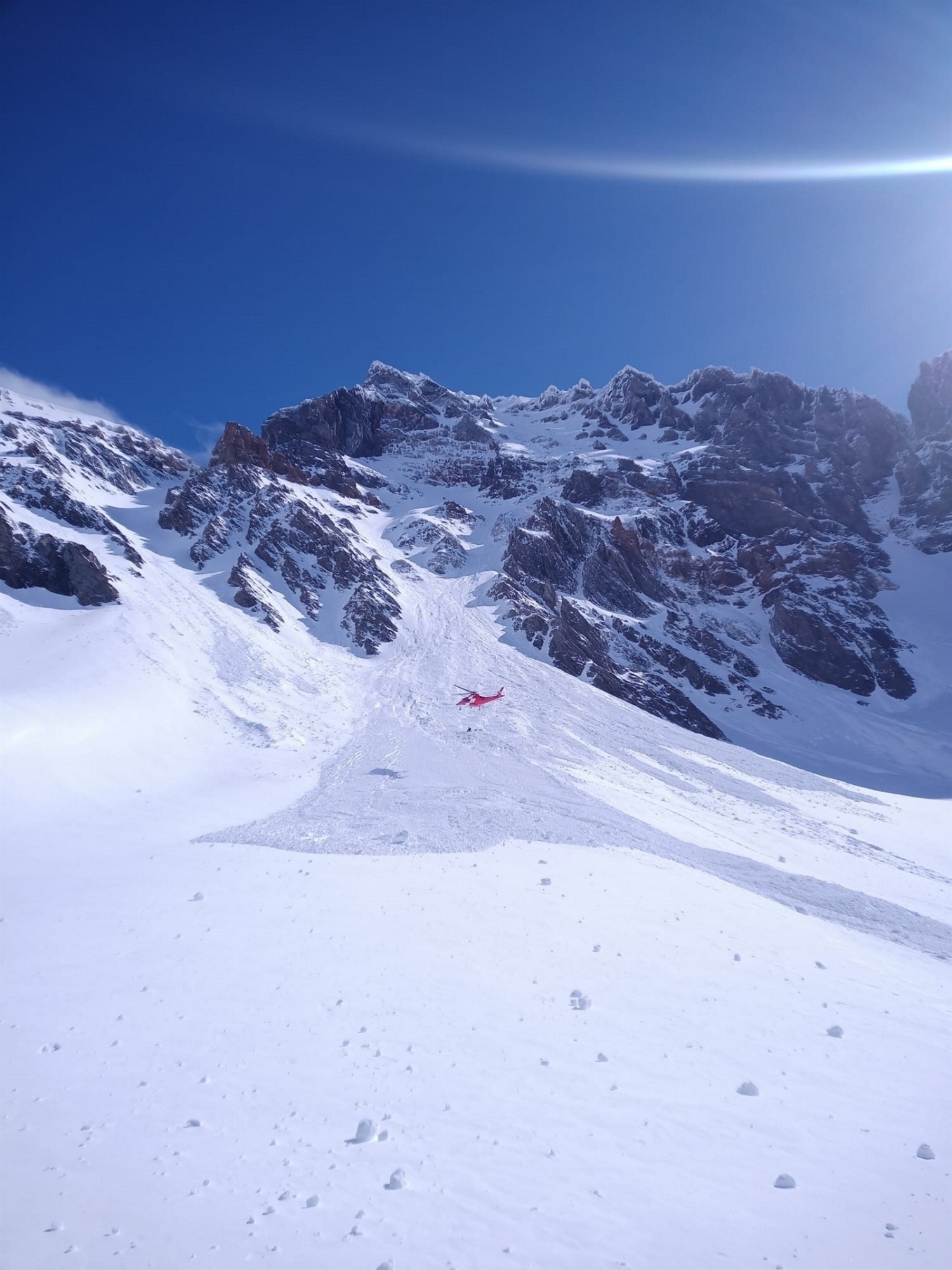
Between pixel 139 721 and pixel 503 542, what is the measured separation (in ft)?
204

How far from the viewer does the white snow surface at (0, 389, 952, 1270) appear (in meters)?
6.41

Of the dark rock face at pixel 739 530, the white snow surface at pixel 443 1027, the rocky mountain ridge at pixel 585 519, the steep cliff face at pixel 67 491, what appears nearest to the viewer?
the white snow surface at pixel 443 1027

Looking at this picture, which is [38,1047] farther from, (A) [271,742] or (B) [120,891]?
(A) [271,742]

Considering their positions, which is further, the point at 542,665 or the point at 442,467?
the point at 442,467

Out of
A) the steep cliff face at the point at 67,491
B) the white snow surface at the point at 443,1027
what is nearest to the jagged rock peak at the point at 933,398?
the white snow surface at the point at 443,1027

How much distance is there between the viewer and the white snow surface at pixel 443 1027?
6.41 meters

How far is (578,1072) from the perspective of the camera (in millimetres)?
8711

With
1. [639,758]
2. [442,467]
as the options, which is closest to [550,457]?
[442,467]

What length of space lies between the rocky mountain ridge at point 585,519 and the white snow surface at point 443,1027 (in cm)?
3116

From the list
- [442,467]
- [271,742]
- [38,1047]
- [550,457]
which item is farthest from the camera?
[550,457]

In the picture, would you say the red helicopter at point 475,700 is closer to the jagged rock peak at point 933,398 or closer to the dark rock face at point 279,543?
the dark rock face at point 279,543

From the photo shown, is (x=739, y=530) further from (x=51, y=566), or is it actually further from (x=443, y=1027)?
(x=443, y=1027)

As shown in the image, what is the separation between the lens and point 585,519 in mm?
85500

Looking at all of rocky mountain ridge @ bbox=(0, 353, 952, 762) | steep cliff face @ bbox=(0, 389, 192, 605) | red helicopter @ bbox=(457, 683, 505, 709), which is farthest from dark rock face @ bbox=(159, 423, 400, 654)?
red helicopter @ bbox=(457, 683, 505, 709)
